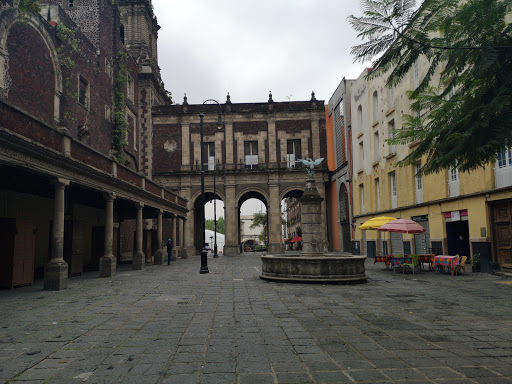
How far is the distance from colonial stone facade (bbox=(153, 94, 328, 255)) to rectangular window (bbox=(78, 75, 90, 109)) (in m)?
14.7

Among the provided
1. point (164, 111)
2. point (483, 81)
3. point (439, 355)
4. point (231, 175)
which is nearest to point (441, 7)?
Answer: point (483, 81)

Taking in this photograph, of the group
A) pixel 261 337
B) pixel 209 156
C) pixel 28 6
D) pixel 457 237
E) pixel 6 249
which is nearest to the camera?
pixel 261 337

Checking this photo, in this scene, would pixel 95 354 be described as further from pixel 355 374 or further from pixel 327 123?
pixel 327 123

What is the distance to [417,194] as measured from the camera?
20328mm

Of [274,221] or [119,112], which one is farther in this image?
[274,221]

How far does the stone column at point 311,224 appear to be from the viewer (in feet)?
46.1

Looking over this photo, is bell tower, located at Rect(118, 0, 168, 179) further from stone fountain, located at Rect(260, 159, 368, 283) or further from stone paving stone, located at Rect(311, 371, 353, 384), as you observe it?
stone paving stone, located at Rect(311, 371, 353, 384)

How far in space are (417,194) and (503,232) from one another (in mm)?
6177

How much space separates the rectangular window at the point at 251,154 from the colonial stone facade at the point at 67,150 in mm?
8820

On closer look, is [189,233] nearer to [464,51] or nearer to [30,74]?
[30,74]

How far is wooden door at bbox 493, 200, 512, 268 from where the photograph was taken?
14008mm

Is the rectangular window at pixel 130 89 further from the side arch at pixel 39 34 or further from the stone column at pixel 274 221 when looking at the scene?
the stone column at pixel 274 221

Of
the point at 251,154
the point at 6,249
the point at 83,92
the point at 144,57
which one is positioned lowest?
the point at 6,249

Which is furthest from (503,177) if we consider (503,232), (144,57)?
(144,57)
